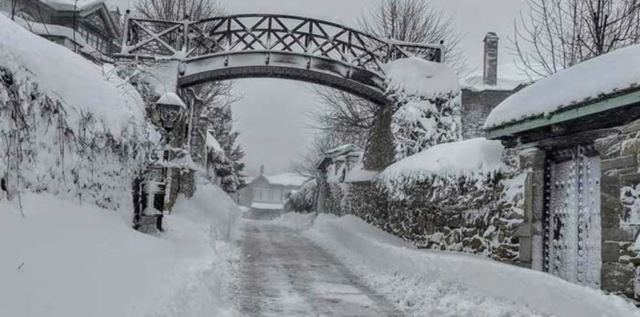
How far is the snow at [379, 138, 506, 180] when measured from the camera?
9.12 metres

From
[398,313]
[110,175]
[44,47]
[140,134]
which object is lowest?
[398,313]

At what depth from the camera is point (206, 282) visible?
7.44 m

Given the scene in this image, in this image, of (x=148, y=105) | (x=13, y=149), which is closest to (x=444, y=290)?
(x=13, y=149)

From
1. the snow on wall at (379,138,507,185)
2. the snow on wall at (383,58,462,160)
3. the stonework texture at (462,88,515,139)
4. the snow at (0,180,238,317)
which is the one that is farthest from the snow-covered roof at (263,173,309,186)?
the snow at (0,180,238,317)

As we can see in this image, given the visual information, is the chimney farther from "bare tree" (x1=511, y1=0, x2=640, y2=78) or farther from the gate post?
the gate post

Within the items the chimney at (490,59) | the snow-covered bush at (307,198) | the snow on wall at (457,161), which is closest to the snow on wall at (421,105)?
the snow on wall at (457,161)

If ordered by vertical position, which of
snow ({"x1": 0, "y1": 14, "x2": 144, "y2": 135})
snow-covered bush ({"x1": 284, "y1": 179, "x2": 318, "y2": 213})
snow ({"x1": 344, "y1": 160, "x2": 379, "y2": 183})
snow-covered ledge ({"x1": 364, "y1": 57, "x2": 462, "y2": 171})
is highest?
snow-covered ledge ({"x1": 364, "y1": 57, "x2": 462, "y2": 171})

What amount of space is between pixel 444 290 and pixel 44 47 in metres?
6.37

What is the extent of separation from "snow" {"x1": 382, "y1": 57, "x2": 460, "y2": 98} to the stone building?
6742 millimetres

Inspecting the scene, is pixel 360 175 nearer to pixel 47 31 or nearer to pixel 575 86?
pixel 575 86

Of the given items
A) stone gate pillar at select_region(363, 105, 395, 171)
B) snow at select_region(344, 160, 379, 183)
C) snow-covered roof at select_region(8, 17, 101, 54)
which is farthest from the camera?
snow at select_region(344, 160, 379, 183)

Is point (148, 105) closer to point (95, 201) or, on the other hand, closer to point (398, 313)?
point (95, 201)

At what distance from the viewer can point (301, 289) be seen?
357 inches

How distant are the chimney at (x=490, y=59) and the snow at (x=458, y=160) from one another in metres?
17.4
